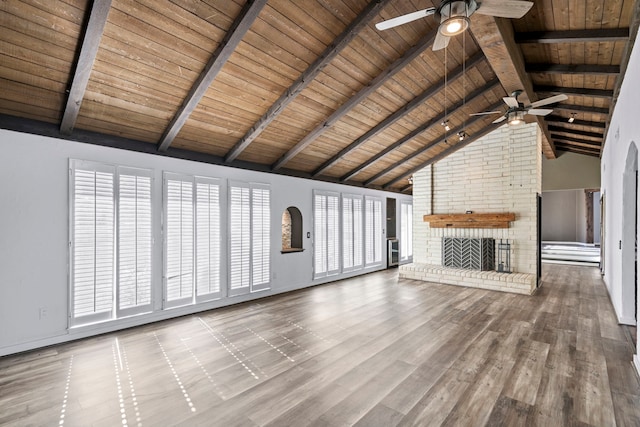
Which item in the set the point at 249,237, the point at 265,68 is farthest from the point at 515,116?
the point at 249,237

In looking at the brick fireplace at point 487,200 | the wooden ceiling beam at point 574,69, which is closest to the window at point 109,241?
the brick fireplace at point 487,200

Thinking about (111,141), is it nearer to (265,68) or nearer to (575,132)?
(265,68)

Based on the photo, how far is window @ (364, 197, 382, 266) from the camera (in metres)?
8.68

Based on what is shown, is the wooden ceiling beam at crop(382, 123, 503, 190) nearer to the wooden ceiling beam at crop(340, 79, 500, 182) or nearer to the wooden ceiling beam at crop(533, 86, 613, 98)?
the wooden ceiling beam at crop(533, 86, 613, 98)

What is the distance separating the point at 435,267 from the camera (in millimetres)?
7570

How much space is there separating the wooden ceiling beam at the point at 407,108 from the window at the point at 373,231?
8.01 feet

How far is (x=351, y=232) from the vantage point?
8.17 meters

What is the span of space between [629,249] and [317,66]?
485 cm

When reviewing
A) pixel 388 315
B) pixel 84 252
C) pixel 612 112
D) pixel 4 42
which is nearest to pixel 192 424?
→ pixel 84 252

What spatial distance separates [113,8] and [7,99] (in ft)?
5.57

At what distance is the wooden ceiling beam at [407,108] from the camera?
475 centimetres

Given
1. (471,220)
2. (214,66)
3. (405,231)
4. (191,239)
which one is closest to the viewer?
(214,66)

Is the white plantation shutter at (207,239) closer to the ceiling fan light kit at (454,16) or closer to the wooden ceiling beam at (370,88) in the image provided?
the wooden ceiling beam at (370,88)

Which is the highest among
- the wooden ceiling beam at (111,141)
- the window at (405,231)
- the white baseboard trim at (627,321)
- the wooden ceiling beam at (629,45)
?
the wooden ceiling beam at (629,45)
